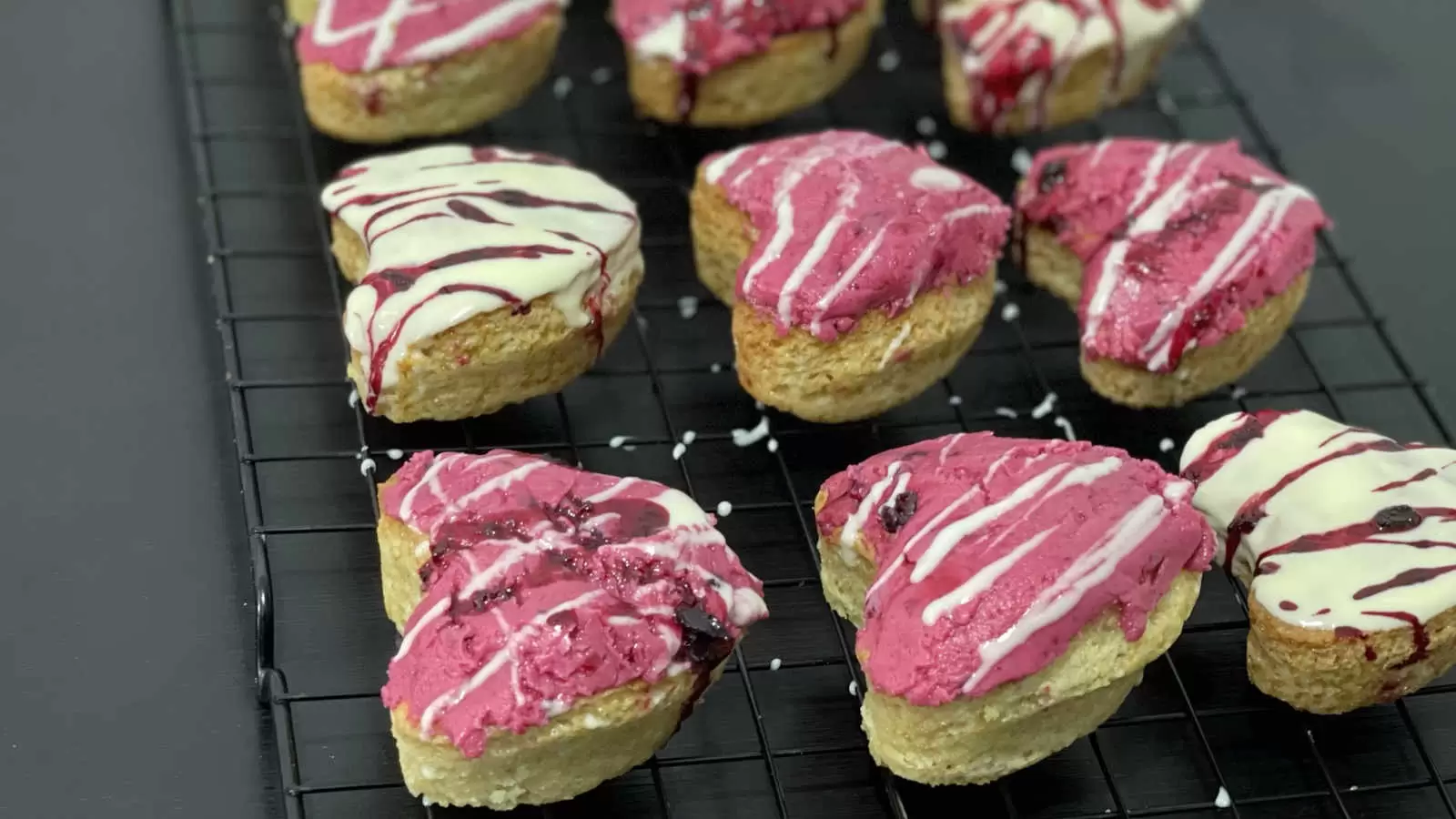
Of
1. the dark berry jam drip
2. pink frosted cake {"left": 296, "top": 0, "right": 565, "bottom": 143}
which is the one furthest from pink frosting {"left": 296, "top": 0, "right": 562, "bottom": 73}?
the dark berry jam drip

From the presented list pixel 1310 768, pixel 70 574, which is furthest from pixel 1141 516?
pixel 70 574

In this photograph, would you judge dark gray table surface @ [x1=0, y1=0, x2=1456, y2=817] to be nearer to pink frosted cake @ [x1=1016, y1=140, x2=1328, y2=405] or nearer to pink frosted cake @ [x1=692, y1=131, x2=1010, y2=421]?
pink frosted cake @ [x1=1016, y1=140, x2=1328, y2=405]

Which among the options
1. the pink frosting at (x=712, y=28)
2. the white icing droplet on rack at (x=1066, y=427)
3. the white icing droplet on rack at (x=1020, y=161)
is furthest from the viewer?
the white icing droplet on rack at (x=1020, y=161)

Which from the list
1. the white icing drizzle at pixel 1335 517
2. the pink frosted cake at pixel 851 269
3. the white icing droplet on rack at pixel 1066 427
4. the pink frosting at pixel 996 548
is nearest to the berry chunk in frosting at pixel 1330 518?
the white icing drizzle at pixel 1335 517

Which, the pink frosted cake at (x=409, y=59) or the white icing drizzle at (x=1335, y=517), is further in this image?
the pink frosted cake at (x=409, y=59)

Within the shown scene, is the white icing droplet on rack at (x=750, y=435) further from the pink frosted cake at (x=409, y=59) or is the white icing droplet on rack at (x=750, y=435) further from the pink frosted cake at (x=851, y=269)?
the pink frosted cake at (x=409, y=59)

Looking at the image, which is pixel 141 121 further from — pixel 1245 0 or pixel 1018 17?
pixel 1245 0
